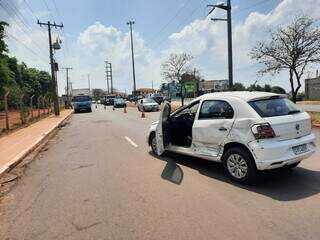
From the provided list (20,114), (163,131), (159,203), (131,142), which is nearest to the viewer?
A: (159,203)

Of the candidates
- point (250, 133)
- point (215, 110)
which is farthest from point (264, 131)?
point (215, 110)

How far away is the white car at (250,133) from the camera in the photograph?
22.6 ft

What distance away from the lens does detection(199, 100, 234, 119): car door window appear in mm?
7727

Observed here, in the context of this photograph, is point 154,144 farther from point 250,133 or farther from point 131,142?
point 250,133

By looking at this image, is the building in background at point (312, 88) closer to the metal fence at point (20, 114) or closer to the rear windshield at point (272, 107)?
the metal fence at point (20, 114)

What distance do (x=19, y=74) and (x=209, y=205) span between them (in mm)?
54656

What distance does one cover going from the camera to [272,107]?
7.37m

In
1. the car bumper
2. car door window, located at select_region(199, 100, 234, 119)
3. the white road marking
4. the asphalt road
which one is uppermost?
car door window, located at select_region(199, 100, 234, 119)

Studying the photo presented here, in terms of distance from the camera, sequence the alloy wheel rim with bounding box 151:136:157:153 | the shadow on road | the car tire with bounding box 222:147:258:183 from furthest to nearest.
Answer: the alloy wheel rim with bounding box 151:136:157:153 < the car tire with bounding box 222:147:258:183 < the shadow on road

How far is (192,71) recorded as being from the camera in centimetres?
7850

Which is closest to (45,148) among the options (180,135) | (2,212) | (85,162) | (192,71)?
(85,162)

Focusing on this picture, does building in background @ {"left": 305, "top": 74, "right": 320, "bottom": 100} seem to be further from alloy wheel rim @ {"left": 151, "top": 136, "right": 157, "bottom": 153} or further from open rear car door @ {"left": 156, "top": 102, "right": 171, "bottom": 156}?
open rear car door @ {"left": 156, "top": 102, "right": 171, "bottom": 156}

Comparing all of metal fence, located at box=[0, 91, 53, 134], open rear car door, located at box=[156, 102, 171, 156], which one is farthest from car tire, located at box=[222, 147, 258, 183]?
metal fence, located at box=[0, 91, 53, 134]

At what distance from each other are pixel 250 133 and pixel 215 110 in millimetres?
1242
